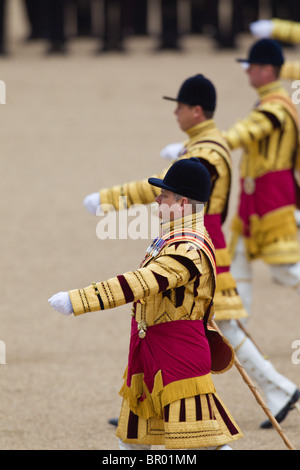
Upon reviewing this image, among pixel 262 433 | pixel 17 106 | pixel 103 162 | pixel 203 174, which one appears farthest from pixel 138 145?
pixel 203 174

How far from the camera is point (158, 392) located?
4164mm

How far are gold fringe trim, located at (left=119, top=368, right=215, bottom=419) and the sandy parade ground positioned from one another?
1.02 meters

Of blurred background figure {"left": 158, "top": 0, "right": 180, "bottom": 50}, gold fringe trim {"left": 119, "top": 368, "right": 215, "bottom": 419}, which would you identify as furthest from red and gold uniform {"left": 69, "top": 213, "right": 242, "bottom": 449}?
blurred background figure {"left": 158, "top": 0, "right": 180, "bottom": 50}

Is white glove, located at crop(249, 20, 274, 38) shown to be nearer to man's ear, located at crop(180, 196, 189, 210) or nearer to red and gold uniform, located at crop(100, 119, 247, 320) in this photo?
red and gold uniform, located at crop(100, 119, 247, 320)

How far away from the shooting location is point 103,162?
36.2ft

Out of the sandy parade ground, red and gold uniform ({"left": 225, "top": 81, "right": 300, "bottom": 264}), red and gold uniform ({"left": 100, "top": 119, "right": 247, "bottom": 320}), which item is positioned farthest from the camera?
red and gold uniform ({"left": 225, "top": 81, "right": 300, "bottom": 264})

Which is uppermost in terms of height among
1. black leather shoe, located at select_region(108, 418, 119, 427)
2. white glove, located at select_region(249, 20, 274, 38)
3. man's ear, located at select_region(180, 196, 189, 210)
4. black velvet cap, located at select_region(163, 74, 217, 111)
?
white glove, located at select_region(249, 20, 274, 38)

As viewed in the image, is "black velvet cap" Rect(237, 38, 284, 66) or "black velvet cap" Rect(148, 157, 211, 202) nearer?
"black velvet cap" Rect(148, 157, 211, 202)

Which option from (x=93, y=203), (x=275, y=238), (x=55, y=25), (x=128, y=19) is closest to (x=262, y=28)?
(x=275, y=238)

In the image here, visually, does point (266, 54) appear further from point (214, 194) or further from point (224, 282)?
point (224, 282)

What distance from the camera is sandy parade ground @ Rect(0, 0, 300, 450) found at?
5719mm

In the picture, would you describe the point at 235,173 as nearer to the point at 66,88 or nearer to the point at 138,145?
the point at 138,145

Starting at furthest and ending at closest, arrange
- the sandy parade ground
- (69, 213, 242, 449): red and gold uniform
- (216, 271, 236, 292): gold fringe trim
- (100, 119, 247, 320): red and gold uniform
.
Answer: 1. the sandy parade ground
2. (216, 271, 236, 292): gold fringe trim
3. (100, 119, 247, 320): red and gold uniform
4. (69, 213, 242, 449): red and gold uniform

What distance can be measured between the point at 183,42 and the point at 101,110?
360 cm
